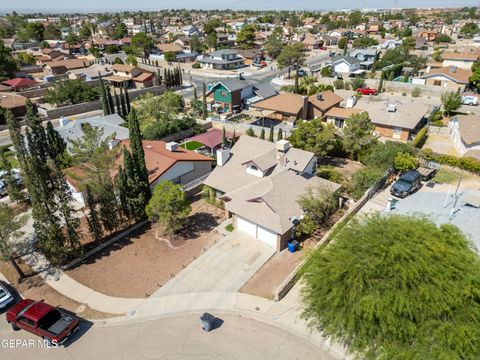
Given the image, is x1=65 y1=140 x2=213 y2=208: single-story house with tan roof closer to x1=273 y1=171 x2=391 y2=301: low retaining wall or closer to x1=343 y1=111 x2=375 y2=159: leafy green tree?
x1=273 y1=171 x2=391 y2=301: low retaining wall

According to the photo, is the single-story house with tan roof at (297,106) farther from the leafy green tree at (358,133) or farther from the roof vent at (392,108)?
the leafy green tree at (358,133)

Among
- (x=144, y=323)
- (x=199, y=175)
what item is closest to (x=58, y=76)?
(x=199, y=175)

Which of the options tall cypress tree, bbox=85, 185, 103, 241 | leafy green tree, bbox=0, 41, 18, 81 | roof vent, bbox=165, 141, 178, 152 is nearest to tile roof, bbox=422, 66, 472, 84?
roof vent, bbox=165, 141, 178, 152

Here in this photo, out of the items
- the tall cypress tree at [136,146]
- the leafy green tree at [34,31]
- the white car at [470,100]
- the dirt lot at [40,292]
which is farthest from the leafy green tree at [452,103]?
the leafy green tree at [34,31]

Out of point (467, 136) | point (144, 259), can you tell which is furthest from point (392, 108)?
point (144, 259)

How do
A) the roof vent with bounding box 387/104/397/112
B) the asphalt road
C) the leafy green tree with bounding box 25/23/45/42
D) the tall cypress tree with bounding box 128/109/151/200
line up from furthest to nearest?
the leafy green tree with bounding box 25/23/45/42, the roof vent with bounding box 387/104/397/112, the tall cypress tree with bounding box 128/109/151/200, the asphalt road

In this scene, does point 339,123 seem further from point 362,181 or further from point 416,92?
point 416,92
